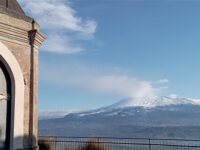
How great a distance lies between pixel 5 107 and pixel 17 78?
2.94 ft

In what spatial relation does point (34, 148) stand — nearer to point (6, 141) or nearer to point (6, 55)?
point (6, 141)

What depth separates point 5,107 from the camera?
1216cm

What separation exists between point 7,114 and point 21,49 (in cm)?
195

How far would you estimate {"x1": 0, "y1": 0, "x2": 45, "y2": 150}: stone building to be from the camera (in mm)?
12062

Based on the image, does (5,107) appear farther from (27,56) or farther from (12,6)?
(12,6)

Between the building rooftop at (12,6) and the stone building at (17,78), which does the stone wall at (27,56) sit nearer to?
the stone building at (17,78)

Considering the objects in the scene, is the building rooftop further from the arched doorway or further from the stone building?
the arched doorway

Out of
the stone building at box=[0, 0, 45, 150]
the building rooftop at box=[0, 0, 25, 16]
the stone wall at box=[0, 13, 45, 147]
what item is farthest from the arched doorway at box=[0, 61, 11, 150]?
the building rooftop at box=[0, 0, 25, 16]

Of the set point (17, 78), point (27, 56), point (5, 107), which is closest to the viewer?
point (5, 107)

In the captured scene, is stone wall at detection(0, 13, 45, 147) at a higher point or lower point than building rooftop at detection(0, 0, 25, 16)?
lower

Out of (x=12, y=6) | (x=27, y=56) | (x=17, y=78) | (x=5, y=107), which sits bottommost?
(x=5, y=107)

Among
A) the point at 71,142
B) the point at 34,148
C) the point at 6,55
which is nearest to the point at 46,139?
the point at 71,142

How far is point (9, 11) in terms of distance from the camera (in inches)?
484

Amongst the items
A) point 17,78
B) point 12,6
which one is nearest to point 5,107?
point 17,78
